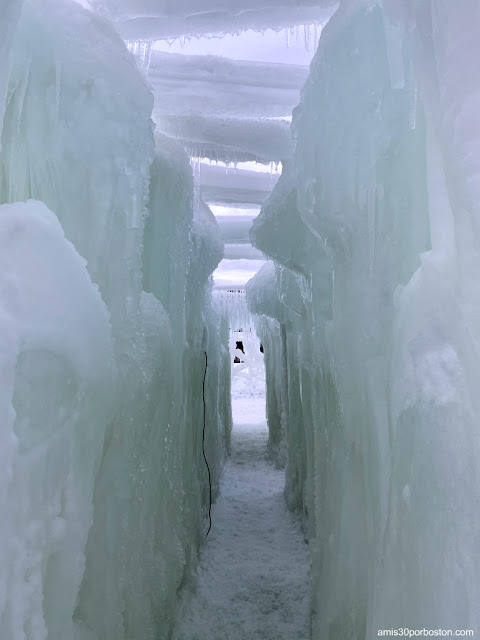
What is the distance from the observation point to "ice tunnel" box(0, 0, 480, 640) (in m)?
1.49

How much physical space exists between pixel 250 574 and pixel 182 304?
2409 mm

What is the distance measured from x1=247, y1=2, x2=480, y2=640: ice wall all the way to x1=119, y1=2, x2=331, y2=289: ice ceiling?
0.50m

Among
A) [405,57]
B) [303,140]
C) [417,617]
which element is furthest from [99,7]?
[417,617]

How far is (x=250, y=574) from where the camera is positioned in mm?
4180

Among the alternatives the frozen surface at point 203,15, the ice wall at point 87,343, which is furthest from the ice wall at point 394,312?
the ice wall at point 87,343

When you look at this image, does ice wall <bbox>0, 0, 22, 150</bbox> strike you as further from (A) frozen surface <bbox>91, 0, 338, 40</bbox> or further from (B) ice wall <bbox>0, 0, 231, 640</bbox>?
(A) frozen surface <bbox>91, 0, 338, 40</bbox>

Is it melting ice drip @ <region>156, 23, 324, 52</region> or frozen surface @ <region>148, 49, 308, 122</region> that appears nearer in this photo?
melting ice drip @ <region>156, 23, 324, 52</region>

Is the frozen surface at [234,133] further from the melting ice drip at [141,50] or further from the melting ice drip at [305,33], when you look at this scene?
the melting ice drip at [305,33]

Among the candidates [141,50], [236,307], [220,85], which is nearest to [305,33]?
[220,85]

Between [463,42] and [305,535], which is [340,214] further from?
[305,535]

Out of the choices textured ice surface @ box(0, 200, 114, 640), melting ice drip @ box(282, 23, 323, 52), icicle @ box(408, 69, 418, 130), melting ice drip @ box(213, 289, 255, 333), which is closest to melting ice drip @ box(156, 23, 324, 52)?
melting ice drip @ box(282, 23, 323, 52)

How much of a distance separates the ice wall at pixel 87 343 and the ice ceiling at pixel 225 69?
1.30ft

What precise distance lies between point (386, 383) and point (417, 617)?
3.06 ft

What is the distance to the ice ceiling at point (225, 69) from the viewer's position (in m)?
2.77
